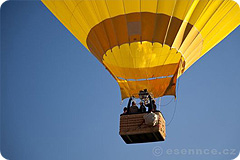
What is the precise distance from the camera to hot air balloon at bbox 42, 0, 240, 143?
7.29m

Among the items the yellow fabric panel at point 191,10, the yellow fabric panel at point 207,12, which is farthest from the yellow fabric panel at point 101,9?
the yellow fabric panel at point 207,12

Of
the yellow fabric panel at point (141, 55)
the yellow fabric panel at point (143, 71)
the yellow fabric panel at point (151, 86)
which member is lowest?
the yellow fabric panel at point (151, 86)

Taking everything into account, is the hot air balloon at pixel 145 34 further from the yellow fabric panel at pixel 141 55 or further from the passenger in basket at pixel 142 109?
the passenger in basket at pixel 142 109

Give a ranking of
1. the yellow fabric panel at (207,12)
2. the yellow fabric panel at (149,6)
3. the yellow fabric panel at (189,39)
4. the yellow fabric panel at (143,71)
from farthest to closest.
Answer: the yellow fabric panel at (143,71), the yellow fabric panel at (189,39), the yellow fabric panel at (207,12), the yellow fabric panel at (149,6)

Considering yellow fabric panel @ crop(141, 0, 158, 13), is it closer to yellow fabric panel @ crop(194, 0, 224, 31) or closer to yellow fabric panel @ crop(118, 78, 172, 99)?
yellow fabric panel @ crop(194, 0, 224, 31)

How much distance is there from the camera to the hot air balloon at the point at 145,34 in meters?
7.29

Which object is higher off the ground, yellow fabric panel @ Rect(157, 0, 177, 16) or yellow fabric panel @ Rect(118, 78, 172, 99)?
yellow fabric panel @ Rect(157, 0, 177, 16)

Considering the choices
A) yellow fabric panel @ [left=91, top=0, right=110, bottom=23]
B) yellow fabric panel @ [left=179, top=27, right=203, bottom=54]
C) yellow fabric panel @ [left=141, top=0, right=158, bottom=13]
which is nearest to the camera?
yellow fabric panel @ [left=141, top=0, right=158, bottom=13]

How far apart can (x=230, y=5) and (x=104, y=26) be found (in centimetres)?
244

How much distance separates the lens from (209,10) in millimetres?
7531

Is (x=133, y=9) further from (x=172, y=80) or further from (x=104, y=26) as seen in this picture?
(x=172, y=80)

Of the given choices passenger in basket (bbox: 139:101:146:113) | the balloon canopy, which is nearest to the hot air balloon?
the balloon canopy

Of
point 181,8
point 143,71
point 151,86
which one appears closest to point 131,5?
point 181,8

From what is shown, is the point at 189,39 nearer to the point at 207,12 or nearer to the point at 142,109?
the point at 207,12
